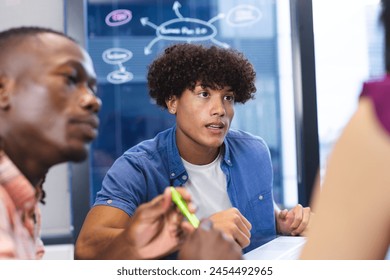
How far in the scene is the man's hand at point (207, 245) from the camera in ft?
2.21

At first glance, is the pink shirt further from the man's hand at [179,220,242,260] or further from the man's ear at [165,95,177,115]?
the man's ear at [165,95,177,115]

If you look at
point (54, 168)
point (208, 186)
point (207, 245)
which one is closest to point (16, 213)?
point (54, 168)

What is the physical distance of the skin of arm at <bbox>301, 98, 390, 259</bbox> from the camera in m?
0.31

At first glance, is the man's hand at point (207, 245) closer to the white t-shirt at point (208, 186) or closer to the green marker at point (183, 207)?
the green marker at point (183, 207)

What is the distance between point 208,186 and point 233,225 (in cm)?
12

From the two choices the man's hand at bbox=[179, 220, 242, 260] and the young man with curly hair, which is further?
the young man with curly hair

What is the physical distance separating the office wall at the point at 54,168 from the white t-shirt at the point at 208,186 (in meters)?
0.21

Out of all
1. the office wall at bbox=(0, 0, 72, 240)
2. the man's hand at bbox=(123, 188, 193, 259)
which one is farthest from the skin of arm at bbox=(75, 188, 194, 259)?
the office wall at bbox=(0, 0, 72, 240)

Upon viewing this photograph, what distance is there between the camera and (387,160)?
0.31m

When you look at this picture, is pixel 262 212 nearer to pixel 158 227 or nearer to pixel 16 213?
pixel 158 227

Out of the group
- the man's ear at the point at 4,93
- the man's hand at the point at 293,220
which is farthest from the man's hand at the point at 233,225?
the man's ear at the point at 4,93

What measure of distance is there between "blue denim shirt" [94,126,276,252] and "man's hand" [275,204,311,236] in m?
0.03
